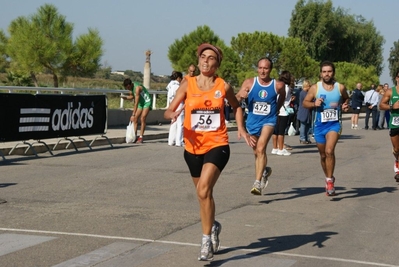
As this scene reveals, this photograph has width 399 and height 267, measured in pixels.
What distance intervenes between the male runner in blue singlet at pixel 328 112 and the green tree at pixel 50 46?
94.8 ft

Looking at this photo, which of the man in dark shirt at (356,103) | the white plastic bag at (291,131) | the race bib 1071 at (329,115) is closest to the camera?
the race bib 1071 at (329,115)

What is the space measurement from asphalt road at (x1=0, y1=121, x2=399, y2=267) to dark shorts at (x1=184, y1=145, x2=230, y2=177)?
794 millimetres

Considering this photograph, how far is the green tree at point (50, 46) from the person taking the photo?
38688 mm

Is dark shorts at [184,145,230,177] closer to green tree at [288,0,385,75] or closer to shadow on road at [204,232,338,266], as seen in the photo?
shadow on road at [204,232,338,266]

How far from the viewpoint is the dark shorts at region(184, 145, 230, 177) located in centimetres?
696

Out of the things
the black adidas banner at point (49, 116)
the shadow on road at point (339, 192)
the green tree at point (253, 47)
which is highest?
the green tree at point (253, 47)

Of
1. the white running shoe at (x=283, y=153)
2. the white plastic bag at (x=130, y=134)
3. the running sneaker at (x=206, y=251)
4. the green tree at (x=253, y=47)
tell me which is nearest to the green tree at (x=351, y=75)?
the green tree at (x=253, y=47)

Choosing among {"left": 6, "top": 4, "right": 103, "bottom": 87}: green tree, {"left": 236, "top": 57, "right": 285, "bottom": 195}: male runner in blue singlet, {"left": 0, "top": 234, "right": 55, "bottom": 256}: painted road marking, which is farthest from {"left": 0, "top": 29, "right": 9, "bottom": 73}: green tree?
{"left": 0, "top": 234, "right": 55, "bottom": 256}: painted road marking

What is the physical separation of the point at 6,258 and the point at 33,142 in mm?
10837

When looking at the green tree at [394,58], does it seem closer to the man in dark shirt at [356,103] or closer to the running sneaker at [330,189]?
the man in dark shirt at [356,103]

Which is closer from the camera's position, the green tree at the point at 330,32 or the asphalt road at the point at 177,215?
the asphalt road at the point at 177,215

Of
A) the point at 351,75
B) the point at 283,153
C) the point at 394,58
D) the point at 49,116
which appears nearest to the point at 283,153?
the point at 283,153

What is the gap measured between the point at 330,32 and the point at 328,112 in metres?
78.8

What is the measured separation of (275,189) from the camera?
12.2 m
